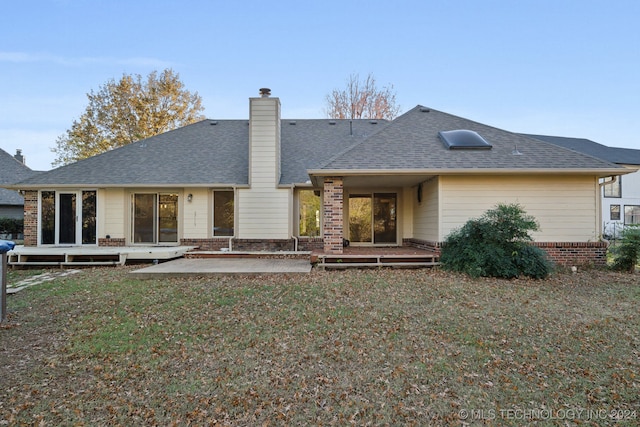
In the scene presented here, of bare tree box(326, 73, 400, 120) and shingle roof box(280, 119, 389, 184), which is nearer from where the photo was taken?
shingle roof box(280, 119, 389, 184)

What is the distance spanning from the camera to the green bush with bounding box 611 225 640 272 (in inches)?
318

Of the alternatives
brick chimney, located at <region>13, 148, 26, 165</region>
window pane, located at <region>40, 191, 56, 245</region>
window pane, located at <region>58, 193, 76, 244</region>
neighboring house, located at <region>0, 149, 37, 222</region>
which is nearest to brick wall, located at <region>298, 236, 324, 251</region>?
window pane, located at <region>58, 193, 76, 244</region>

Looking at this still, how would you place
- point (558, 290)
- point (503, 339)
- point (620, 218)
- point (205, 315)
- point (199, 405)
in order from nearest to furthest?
point (199, 405) < point (503, 339) < point (205, 315) < point (558, 290) < point (620, 218)

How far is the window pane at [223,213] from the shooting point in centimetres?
1124

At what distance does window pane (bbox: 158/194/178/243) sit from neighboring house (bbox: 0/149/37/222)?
13.2m

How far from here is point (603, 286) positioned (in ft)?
22.5

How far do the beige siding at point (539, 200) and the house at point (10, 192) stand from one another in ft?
71.2

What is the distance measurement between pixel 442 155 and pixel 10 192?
2369cm

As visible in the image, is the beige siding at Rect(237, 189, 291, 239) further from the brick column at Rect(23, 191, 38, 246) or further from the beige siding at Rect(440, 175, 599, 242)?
the brick column at Rect(23, 191, 38, 246)

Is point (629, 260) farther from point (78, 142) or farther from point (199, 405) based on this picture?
point (78, 142)

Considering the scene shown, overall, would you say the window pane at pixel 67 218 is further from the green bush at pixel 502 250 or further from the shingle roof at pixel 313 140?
the green bush at pixel 502 250

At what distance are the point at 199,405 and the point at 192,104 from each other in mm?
23467

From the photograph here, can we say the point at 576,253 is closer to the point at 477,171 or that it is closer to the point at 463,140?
the point at 477,171

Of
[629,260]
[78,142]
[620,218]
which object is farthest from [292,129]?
[620,218]
